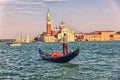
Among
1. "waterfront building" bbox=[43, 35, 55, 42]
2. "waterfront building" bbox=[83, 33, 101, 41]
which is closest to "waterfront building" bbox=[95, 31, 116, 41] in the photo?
"waterfront building" bbox=[83, 33, 101, 41]

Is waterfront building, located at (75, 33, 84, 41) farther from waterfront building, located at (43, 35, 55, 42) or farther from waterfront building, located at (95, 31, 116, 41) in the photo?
waterfront building, located at (43, 35, 55, 42)

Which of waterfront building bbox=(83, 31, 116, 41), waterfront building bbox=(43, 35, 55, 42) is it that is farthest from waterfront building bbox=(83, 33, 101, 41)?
waterfront building bbox=(43, 35, 55, 42)

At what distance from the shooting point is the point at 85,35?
8025 centimetres

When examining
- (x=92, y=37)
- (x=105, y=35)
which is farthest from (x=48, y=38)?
(x=105, y=35)

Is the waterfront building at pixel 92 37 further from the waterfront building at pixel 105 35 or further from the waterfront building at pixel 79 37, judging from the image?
the waterfront building at pixel 105 35

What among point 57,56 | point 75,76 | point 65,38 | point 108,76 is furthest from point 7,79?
point 57,56

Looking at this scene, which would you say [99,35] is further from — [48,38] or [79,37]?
[48,38]

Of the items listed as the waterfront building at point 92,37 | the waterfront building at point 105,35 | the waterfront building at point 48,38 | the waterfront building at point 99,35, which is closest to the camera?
the waterfront building at point 48,38

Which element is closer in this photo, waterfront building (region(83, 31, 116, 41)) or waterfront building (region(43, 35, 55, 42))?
waterfront building (region(43, 35, 55, 42))

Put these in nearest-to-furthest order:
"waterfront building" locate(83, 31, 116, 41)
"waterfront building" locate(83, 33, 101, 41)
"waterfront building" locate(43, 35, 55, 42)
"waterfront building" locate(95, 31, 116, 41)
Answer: "waterfront building" locate(43, 35, 55, 42), "waterfront building" locate(95, 31, 116, 41), "waterfront building" locate(83, 31, 116, 41), "waterfront building" locate(83, 33, 101, 41)

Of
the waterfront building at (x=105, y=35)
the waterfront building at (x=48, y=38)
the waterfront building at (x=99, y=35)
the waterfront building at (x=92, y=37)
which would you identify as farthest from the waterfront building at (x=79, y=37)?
the waterfront building at (x=48, y=38)

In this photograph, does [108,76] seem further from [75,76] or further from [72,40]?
[72,40]

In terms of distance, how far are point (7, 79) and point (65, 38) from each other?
3.98 meters

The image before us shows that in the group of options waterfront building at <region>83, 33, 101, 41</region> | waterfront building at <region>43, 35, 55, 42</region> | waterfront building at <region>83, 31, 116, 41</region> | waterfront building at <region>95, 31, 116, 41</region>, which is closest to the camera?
waterfront building at <region>43, 35, 55, 42</region>
